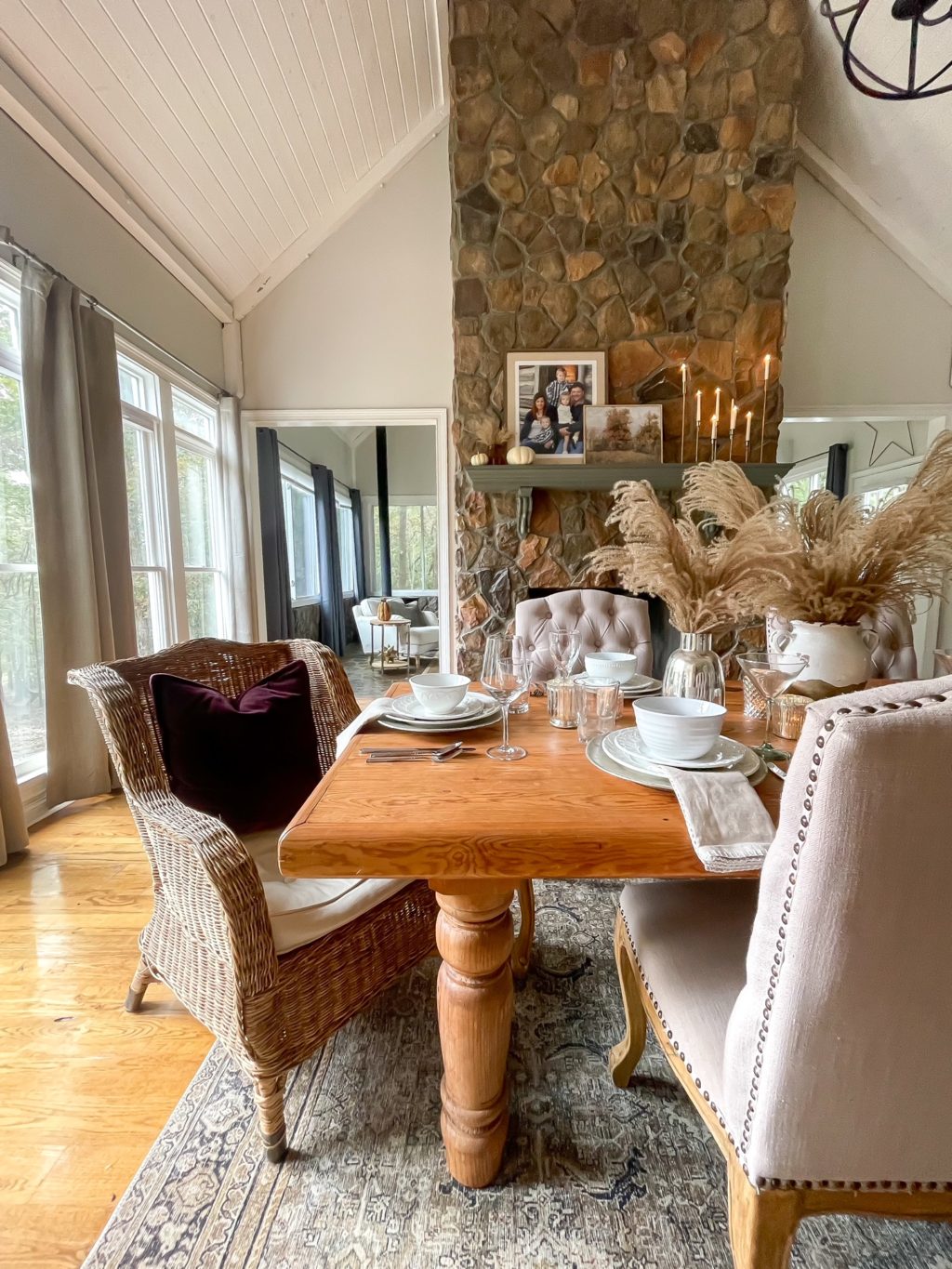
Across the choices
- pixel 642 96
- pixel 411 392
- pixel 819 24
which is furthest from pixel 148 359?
pixel 819 24

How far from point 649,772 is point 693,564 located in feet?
1.37

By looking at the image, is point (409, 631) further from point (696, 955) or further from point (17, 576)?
point (696, 955)

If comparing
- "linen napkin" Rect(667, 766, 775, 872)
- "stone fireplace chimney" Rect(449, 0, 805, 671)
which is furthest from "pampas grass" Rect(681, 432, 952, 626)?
"stone fireplace chimney" Rect(449, 0, 805, 671)

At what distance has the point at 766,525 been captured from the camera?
1041mm

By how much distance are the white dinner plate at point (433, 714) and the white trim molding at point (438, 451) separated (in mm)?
2468

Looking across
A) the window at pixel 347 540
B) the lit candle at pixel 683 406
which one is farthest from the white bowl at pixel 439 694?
the window at pixel 347 540

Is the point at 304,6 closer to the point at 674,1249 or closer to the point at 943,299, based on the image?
the point at 943,299

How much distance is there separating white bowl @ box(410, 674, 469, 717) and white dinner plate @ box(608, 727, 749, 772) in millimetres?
326

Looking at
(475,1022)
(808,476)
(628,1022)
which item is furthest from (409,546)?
(475,1022)

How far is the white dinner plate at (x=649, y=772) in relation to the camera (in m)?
0.85

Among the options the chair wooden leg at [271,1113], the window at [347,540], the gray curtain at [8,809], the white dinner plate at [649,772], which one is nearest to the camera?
the white dinner plate at [649,772]

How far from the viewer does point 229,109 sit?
2.65m

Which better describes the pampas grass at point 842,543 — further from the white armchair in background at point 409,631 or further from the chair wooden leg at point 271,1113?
the white armchair in background at point 409,631

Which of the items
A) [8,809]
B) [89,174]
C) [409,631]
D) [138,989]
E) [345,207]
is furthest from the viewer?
[409,631]
